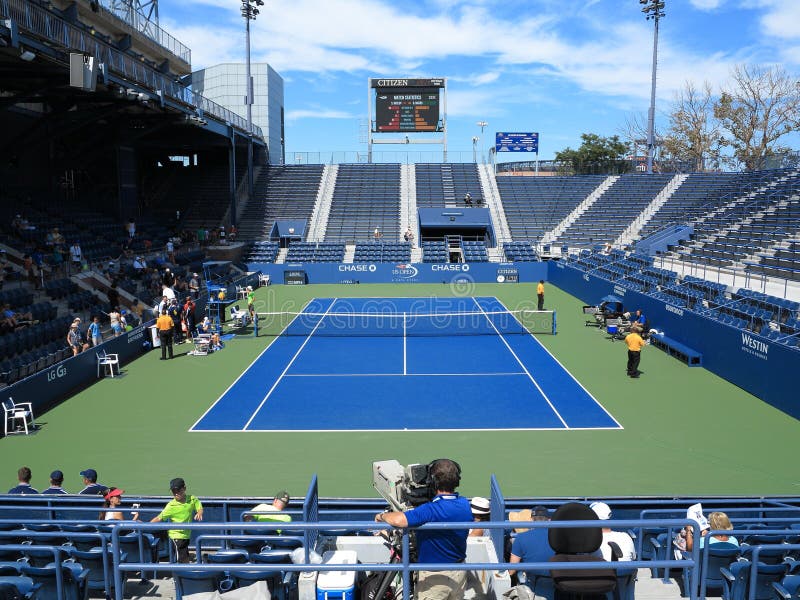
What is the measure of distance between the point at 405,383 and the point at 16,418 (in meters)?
9.73

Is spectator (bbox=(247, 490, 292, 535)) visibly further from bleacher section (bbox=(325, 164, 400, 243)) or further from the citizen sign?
bleacher section (bbox=(325, 164, 400, 243))

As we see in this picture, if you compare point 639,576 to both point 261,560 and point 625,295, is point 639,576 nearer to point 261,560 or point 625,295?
point 261,560

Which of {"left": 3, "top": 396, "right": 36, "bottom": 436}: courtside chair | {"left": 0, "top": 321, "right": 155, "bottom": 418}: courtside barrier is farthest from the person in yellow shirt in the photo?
{"left": 0, "top": 321, "right": 155, "bottom": 418}: courtside barrier

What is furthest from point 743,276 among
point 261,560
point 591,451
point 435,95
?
point 435,95

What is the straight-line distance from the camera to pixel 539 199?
54625 millimetres

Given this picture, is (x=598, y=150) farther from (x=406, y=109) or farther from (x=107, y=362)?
(x=107, y=362)

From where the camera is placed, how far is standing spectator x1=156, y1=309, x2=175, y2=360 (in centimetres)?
2162

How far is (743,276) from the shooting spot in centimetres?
2806

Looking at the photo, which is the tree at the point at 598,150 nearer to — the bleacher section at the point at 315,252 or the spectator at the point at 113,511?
the bleacher section at the point at 315,252

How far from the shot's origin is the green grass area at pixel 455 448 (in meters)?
12.1

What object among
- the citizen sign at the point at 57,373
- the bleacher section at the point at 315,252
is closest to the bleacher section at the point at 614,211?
the bleacher section at the point at 315,252

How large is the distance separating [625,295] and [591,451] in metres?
15.5

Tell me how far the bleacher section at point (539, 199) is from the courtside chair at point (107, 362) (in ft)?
115

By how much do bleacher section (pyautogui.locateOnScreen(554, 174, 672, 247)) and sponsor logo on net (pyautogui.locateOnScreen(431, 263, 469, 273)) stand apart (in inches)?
337
